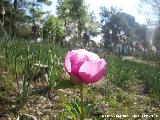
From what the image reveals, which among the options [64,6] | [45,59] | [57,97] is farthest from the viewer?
[64,6]

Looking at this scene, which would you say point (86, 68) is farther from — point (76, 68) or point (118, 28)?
point (118, 28)

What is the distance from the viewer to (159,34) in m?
41.9

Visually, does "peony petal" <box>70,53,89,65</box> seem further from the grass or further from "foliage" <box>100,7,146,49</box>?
"foliage" <box>100,7,146,49</box>

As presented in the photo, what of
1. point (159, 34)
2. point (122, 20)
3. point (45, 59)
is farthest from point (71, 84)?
point (122, 20)

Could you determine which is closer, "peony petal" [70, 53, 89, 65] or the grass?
"peony petal" [70, 53, 89, 65]

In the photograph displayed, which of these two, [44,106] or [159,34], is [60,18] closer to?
[159,34]

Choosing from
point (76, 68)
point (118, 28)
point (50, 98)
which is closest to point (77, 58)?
point (76, 68)

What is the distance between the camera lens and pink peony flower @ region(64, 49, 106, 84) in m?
1.48

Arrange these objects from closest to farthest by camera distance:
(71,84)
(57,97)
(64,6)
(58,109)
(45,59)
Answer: (71,84)
(58,109)
(57,97)
(45,59)
(64,6)

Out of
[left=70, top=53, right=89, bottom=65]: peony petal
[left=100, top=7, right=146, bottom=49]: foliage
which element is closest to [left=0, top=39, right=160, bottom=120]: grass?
[left=70, top=53, right=89, bottom=65]: peony petal

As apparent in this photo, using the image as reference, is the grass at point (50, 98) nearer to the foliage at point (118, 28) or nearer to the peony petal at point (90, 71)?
the peony petal at point (90, 71)

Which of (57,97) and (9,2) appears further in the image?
(9,2)

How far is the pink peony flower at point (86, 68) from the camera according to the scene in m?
1.48

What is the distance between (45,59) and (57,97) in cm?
131
